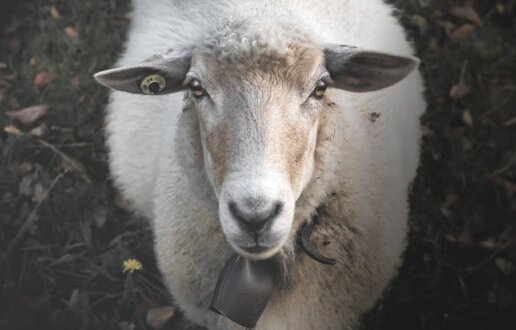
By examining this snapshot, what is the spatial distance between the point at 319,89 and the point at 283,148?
0.34m

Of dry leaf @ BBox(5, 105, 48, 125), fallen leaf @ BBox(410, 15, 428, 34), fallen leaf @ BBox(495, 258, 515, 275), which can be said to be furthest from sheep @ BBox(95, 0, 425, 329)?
dry leaf @ BBox(5, 105, 48, 125)

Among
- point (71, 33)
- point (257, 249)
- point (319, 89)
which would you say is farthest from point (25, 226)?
point (319, 89)

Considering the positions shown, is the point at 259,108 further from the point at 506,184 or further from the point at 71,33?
the point at 71,33

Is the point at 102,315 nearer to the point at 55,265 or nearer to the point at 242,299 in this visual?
the point at 55,265

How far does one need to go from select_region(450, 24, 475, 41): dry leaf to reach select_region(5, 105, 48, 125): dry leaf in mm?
2928

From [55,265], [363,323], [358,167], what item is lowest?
[55,265]

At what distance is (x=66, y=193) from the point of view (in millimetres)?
3996

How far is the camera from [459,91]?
13.5 feet

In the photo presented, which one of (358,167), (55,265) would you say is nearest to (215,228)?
(358,167)

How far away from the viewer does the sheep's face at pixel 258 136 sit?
204 cm

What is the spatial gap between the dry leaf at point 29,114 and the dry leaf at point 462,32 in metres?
2.93

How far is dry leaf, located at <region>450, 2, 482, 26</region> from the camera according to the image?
4.37 m

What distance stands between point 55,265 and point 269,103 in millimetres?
2155

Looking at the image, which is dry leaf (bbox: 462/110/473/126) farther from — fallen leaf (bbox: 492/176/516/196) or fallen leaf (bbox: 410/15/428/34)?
fallen leaf (bbox: 410/15/428/34)
